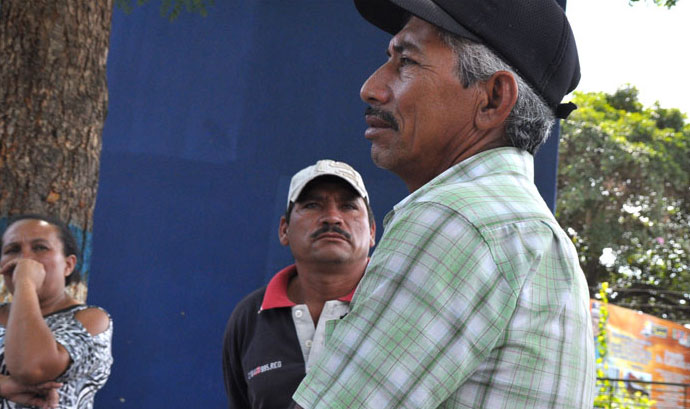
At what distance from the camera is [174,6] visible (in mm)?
5285

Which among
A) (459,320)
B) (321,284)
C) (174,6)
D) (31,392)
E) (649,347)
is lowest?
(649,347)

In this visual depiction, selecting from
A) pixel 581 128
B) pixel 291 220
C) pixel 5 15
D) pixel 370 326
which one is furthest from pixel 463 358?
pixel 581 128

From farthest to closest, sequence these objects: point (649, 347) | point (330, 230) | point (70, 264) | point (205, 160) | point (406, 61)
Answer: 1. point (649, 347)
2. point (205, 160)
3. point (70, 264)
4. point (330, 230)
5. point (406, 61)

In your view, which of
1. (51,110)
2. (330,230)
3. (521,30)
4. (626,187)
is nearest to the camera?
(521,30)

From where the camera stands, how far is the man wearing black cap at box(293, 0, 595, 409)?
95cm

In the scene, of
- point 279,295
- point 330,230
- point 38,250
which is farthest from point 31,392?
point 330,230

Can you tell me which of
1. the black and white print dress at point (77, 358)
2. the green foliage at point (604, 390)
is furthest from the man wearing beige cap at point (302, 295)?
the green foliage at point (604, 390)

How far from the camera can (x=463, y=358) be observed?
95 cm

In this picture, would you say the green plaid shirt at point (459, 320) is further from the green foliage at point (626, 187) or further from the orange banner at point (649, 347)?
the green foliage at point (626, 187)

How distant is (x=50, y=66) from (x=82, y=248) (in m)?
0.87

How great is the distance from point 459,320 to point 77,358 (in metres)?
2.37

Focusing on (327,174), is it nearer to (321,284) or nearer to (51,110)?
(321,284)

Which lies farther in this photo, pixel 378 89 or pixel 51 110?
pixel 51 110

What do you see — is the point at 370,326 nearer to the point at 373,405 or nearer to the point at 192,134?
the point at 373,405
